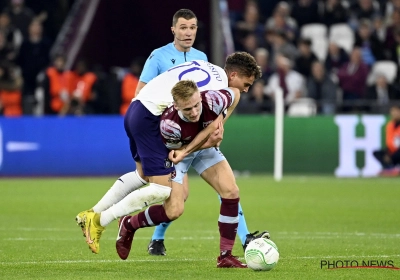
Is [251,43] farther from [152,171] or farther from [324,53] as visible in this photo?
[152,171]

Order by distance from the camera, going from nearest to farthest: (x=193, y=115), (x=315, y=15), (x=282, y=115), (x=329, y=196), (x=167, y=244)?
1. (x=193, y=115)
2. (x=167, y=244)
3. (x=329, y=196)
4. (x=282, y=115)
5. (x=315, y=15)

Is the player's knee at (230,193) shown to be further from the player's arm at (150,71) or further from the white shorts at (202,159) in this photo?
the player's arm at (150,71)

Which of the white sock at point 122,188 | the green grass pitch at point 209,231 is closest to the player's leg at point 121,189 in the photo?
the white sock at point 122,188

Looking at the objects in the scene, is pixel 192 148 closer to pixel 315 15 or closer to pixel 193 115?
pixel 193 115

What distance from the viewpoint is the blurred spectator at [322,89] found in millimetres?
20297

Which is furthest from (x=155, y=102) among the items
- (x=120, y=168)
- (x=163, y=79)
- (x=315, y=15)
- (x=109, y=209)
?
(x=315, y=15)

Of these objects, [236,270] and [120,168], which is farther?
[120,168]

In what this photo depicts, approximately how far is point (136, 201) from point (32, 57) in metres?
13.9

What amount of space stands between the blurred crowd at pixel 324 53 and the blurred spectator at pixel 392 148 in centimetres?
71

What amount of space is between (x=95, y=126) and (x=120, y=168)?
101cm

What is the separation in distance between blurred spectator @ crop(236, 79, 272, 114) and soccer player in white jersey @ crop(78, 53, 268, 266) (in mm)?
11912

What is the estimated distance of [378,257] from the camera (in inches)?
340

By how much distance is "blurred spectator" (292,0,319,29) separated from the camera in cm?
2234

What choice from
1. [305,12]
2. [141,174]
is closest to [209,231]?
[141,174]
